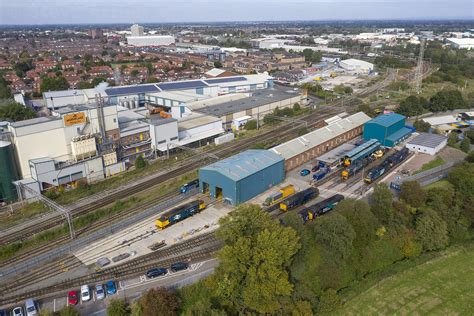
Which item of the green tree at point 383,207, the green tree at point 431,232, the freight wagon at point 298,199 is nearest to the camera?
the green tree at point 431,232

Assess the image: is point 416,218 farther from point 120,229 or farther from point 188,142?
point 188,142

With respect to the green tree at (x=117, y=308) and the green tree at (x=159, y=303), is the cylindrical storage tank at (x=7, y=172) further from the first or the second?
the green tree at (x=159, y=303)

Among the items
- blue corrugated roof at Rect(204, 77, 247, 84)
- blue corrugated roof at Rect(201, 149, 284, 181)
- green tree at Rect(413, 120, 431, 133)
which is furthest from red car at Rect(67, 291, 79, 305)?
blue corrugated roof at Rect(204, 77, 247, 84)

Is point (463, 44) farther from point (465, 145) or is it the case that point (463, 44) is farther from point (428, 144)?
point (428, 144)

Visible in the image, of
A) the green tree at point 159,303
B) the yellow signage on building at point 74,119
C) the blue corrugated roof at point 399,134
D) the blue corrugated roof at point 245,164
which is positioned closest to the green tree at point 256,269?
the green tree at point 159,303

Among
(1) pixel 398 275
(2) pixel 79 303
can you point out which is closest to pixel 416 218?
(1) pixel 398 275

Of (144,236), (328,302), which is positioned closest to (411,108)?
(328,302)
